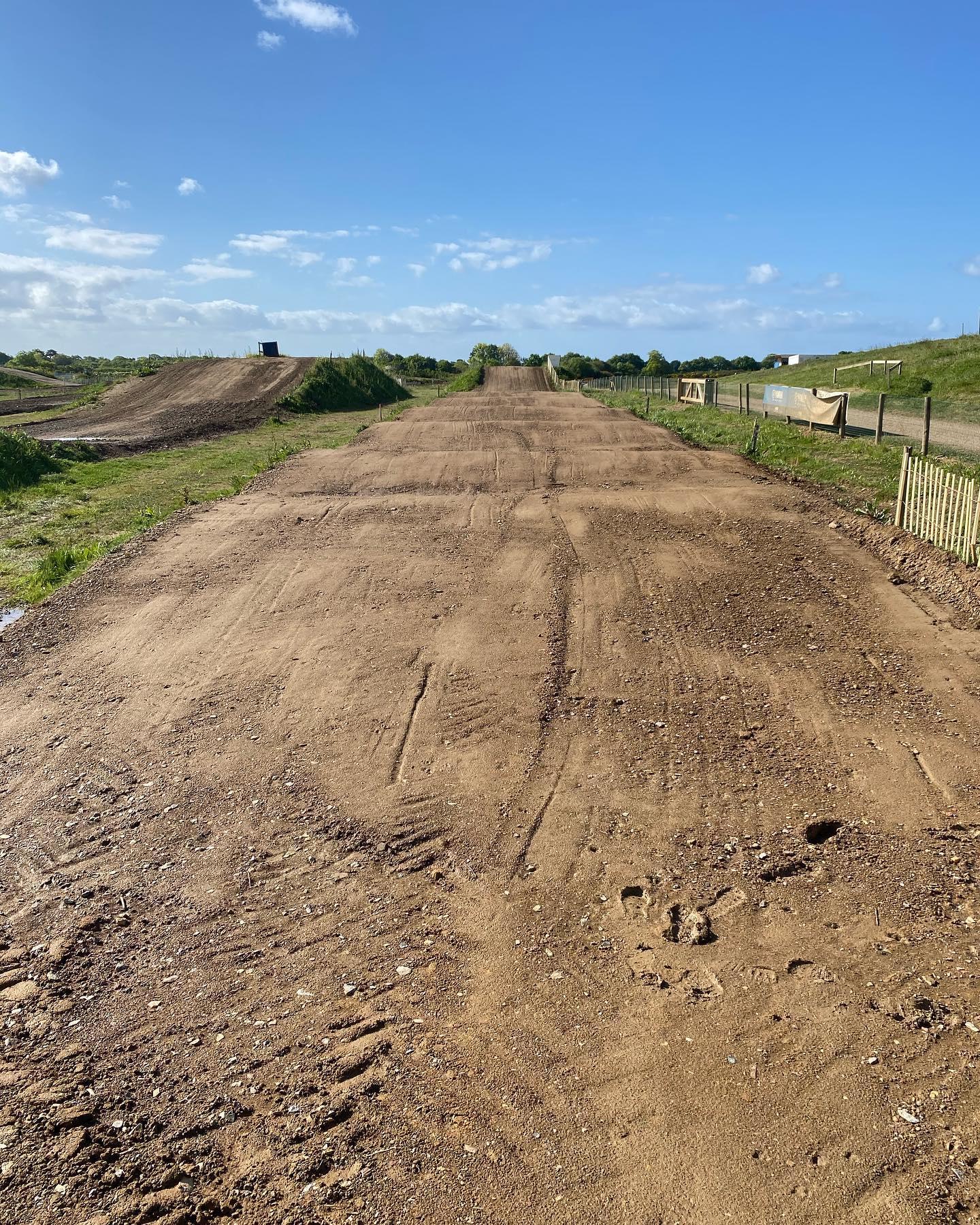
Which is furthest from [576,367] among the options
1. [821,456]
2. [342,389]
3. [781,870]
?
[781,870]

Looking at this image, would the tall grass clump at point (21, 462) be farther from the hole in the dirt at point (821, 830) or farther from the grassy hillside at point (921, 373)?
the grassy hillside at point (921, 373)

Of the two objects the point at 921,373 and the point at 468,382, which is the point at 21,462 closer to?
the point at 921,373

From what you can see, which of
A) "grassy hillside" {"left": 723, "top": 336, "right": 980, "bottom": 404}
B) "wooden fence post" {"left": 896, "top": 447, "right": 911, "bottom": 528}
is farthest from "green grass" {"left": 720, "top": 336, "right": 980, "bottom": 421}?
"wooden fence post" {"left": 896, "top": 447, "right": 911, "bottom": 528}

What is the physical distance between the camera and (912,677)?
29.4 feet

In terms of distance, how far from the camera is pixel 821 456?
20469 millimetres

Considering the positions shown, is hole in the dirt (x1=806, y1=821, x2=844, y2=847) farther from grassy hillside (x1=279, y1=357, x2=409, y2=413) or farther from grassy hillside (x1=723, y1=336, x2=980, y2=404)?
grassy hillside (x1=279, y1=357, x2=409, y2=413)

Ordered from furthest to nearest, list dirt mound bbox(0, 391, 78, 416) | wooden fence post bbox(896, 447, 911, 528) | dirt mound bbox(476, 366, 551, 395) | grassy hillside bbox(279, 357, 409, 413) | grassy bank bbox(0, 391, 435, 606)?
dirt mound bbox(476, 366, 551, 395)
grassy hillside bbox(279, 357, 409, 413)
dirt mound bbox(0, 391, 78, 416)
grassy bank bbox(0, 391, 435, 606)
wooden fence post bbox(896, 447, 911, 528)

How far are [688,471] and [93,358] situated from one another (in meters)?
82.8

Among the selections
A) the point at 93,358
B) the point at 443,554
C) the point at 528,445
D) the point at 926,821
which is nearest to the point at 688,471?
the point at 528,445

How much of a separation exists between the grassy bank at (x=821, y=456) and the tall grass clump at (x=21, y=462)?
17405mm

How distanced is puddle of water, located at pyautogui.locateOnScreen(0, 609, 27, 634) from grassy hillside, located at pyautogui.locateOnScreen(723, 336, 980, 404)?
101 ft

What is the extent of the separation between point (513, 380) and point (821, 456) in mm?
50556

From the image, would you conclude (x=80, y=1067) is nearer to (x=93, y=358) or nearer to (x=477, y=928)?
(x=477, y=928)

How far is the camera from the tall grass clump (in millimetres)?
22328
